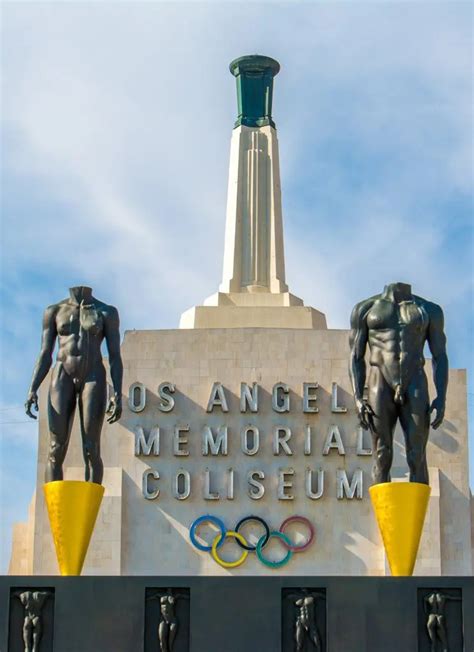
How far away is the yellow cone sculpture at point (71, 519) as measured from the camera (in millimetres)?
18203

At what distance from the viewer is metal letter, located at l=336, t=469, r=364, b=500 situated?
38.8 metres

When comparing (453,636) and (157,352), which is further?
(157,352)

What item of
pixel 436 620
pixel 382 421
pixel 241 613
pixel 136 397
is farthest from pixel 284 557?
pixel 436 620

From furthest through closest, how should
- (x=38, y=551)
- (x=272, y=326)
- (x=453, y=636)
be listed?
1. (x=272, y=326)
2. (x=38, y=551)
3. (x=453, y=636)

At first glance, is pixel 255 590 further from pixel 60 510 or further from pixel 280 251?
pixel 280 251

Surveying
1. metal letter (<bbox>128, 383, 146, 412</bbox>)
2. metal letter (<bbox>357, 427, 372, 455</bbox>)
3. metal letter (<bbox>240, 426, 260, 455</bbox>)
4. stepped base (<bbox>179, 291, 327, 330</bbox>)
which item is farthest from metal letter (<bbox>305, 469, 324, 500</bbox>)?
metal letter (<bbox>128, 383, 146, 412</bbox>)

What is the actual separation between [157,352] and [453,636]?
23377 millimetres

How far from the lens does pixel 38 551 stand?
127 feet

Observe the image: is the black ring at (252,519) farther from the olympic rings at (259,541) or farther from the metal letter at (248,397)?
the metal letter at (248,397)

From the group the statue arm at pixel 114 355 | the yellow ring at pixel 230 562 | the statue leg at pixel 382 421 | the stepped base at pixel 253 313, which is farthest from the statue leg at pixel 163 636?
the stepped base at pixel 253 313

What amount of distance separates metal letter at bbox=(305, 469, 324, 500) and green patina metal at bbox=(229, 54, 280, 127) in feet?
34.1

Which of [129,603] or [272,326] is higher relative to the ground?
[272,326]

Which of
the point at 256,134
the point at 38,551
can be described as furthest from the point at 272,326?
the point at 38,551

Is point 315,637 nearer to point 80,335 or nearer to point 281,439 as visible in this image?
point 80,335
